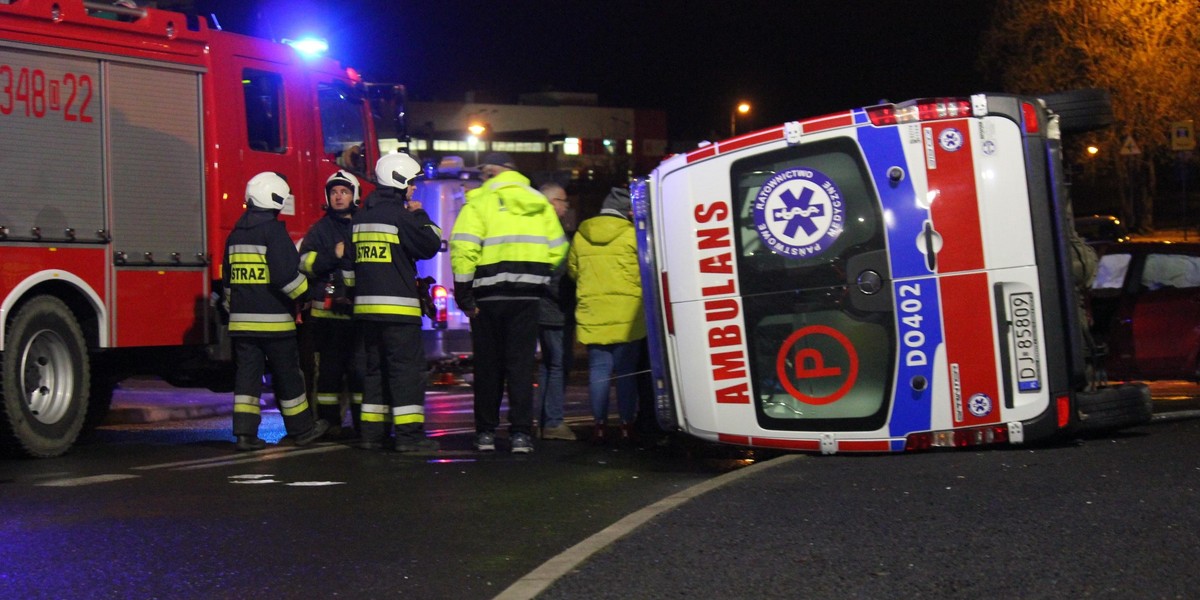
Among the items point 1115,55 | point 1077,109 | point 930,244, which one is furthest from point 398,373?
point 1115,55

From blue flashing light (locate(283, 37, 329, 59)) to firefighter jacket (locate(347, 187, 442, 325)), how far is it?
8.67ft

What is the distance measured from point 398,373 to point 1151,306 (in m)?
6.63

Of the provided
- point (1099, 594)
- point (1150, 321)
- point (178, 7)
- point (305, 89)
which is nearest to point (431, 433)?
point (305, 89)

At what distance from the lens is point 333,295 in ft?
32.8

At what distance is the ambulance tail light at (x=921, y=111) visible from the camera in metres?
7.32

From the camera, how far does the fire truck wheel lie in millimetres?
8938

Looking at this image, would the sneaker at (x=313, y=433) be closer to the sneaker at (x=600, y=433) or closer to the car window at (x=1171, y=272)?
the sneaker at (x=600, y=433)

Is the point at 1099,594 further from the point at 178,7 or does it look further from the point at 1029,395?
the point at 178,7

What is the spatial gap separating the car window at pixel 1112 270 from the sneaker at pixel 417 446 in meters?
6.09

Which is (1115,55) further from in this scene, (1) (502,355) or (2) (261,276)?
(2) (261,276)

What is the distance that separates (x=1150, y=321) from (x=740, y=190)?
619 cm

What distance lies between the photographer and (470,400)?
14.9 meters

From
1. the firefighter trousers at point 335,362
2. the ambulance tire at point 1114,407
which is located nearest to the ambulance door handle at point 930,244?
the ambulance tire at point 1114,407

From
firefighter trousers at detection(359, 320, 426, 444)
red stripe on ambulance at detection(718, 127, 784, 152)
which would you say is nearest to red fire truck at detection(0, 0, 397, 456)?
firefighter trousers at detection(359, 320, 426, 444)
